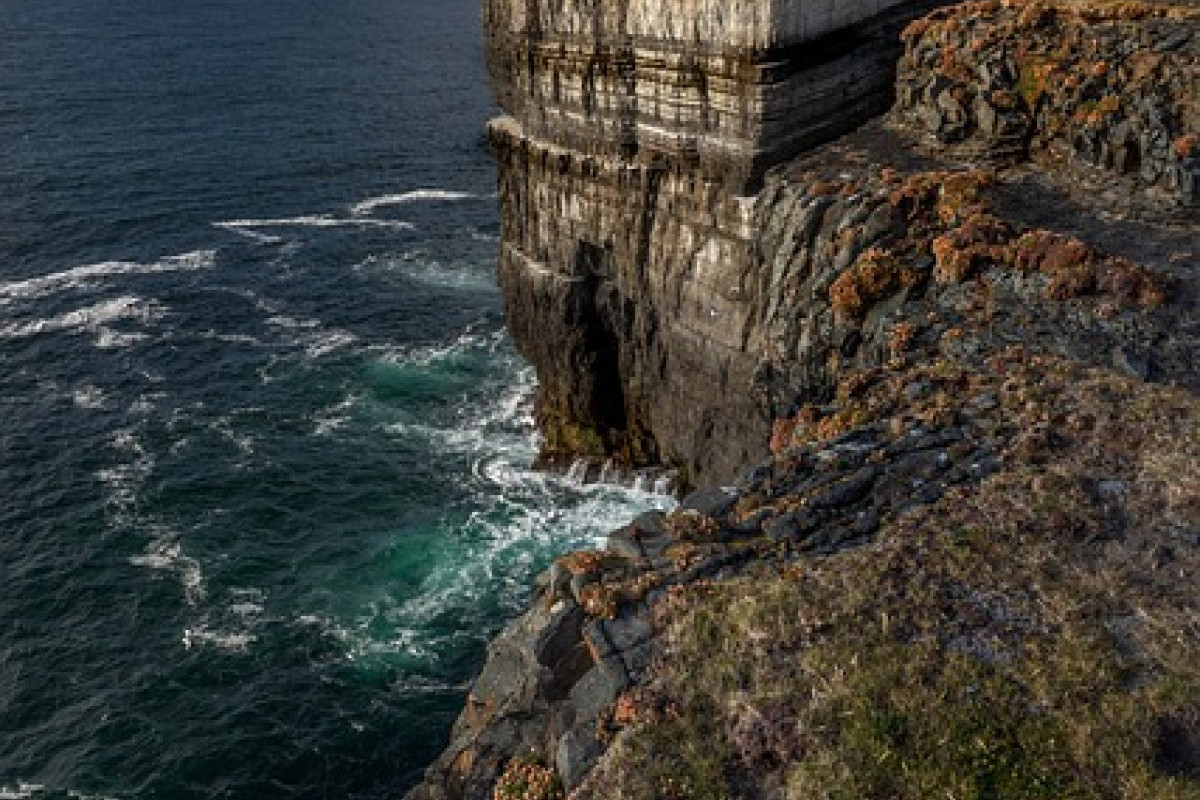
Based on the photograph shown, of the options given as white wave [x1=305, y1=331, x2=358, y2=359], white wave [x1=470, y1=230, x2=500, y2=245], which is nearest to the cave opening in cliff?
white wave [x1=305, y1=331, x2=358, y2=359]

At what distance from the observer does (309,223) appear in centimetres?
8375

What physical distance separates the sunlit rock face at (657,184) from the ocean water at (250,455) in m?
5.67

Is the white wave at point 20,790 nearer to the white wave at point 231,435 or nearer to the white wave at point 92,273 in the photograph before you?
the white wave at point 231,435

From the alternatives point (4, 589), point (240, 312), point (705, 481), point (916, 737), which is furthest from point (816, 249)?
point (240, 312)

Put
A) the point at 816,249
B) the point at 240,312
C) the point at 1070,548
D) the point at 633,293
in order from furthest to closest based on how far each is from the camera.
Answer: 1. the point at 240,312
2. the point at 633,293
3. the point at 816,249
4. the point at 1070,548

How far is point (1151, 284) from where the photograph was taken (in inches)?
1003

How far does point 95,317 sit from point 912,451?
60354 mm

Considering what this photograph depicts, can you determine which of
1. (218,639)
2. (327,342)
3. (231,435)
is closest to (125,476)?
(231,435)

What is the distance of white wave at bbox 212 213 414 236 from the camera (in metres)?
82.6

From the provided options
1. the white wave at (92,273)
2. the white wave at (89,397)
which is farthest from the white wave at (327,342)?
the white wave at (92,273)

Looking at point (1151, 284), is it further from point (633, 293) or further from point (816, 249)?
point (633, 293)

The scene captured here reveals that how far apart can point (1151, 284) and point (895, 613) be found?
13550 millimetres

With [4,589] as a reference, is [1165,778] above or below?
above

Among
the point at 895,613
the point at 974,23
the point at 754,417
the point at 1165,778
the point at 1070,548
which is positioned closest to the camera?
the point at 1165,778
